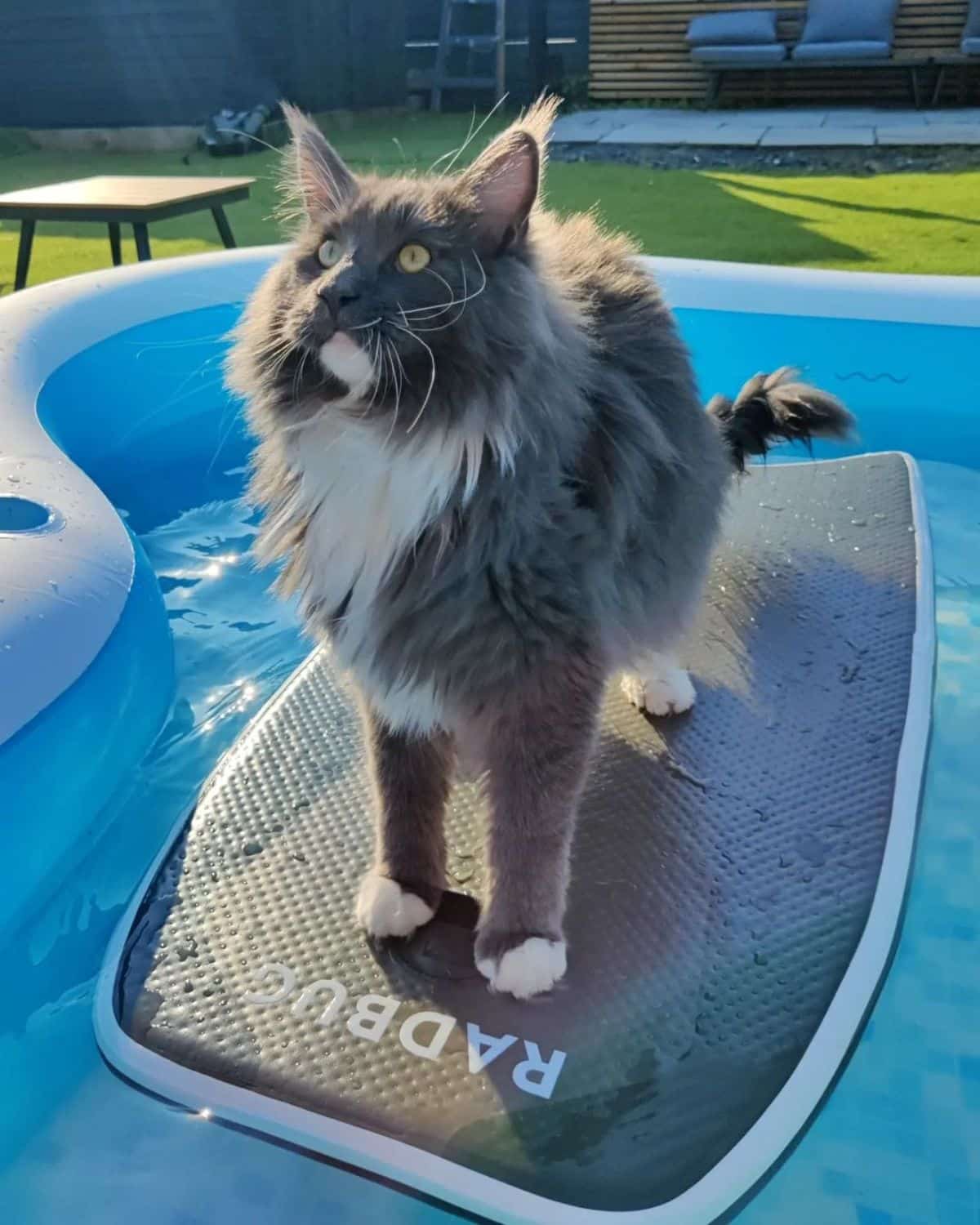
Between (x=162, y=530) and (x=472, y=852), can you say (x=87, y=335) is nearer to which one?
(x=162, y=530)

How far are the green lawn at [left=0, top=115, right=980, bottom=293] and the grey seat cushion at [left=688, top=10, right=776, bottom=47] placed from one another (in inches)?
131

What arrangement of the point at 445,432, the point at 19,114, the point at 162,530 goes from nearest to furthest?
the point at 445,432, the point at 162,530, the point at 19,114

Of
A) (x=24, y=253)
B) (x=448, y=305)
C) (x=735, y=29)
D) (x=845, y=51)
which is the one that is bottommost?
(x=24, y=253)

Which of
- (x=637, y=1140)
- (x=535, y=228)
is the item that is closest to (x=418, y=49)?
(x=535, y=228)

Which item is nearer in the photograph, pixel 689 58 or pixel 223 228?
pixel 223 228

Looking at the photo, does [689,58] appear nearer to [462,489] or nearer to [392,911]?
[462,489]

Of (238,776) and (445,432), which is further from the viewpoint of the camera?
(238,776)

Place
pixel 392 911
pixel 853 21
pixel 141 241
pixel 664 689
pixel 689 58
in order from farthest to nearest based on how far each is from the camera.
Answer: pixel 689 58 → pixel 853 21 → pixel 141 241 → pixel 664 689 → pixel 392 911

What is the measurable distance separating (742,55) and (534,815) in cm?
1012

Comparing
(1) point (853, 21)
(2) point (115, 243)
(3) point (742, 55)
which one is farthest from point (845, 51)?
(2) point (115, 243)

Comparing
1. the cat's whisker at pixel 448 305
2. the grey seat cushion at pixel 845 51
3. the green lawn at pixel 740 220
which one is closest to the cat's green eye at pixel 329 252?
the cat's whisker at pixel 448 305

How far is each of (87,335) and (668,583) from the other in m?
2.41

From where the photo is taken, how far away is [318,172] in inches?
56.1

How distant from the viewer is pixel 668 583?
1.76 m
